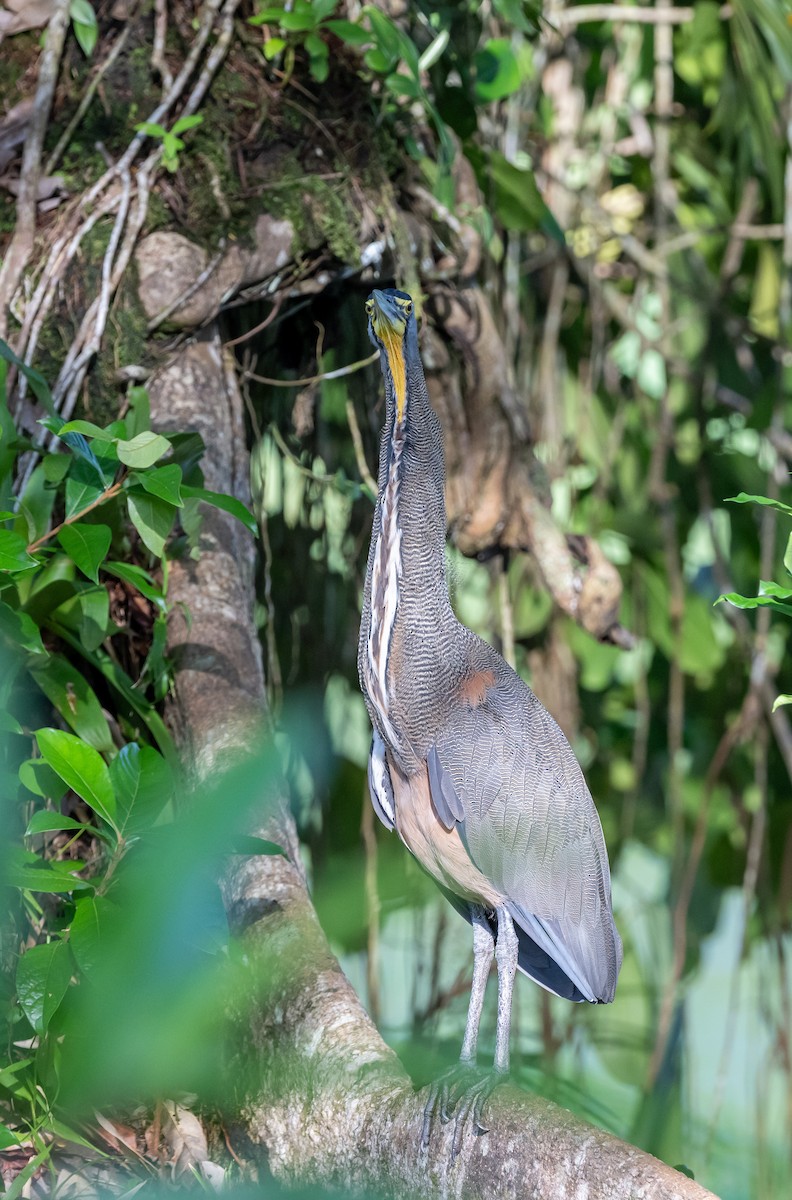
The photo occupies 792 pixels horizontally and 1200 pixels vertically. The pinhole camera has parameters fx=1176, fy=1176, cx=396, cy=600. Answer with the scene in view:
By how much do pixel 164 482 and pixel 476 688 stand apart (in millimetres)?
559

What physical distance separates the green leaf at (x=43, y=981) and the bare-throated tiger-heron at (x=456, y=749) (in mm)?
546

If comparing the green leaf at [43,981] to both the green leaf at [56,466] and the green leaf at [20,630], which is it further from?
the green leaf at [56,466]

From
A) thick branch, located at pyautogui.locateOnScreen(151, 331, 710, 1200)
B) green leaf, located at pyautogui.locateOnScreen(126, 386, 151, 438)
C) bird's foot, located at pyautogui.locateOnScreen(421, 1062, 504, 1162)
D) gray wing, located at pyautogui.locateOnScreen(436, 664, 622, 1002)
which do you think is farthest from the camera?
green leaf, located at pyautogui.locateOnScreen(126, 386, 151, 438)

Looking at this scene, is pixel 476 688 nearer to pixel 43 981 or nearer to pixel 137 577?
pixel 137 577

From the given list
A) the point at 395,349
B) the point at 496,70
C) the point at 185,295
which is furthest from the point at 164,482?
the point at 496,70

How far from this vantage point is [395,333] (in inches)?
66.7

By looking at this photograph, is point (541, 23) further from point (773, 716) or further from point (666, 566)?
point (773, 716)

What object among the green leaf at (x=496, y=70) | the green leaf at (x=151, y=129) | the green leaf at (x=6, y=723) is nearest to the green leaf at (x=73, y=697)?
the green leaf at (x=6, y=723)

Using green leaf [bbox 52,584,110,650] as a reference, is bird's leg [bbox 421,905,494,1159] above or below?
below

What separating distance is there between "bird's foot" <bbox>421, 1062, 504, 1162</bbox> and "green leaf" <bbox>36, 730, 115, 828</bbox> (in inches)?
21.2

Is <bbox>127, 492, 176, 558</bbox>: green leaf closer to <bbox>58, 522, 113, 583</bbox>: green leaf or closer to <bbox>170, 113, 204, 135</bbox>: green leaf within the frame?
<bbox>58, 522, 113, 583</bbox>: green leaf

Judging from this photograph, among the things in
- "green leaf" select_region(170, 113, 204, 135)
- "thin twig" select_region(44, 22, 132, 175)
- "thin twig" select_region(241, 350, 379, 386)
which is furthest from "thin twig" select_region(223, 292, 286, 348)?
"thin twig" select_region(44, 22, 132, 175)

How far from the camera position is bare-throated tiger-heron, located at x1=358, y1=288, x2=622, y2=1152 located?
1.71 m

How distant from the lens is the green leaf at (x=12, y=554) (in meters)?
1.49
